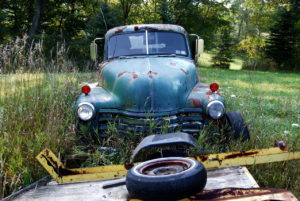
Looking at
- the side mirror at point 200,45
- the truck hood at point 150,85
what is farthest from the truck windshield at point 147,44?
the truck hood at point 150,85

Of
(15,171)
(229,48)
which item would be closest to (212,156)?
(15,171)

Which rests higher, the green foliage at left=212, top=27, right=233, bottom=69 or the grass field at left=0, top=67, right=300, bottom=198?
the green foliage at left=212, top=27, right=233, bottom=69

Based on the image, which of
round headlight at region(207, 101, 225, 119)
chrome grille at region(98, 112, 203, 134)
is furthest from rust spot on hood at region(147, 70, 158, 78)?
round headlight at region(207, 101, 225, 119)

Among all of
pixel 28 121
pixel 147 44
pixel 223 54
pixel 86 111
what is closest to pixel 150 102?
pixel 86 111

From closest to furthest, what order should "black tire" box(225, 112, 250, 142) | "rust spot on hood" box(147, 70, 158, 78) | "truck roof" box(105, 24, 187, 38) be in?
"black tire" box(225, 112, 250, 142)
"rust spot on hood" box(147, 70, 158, 78)
"truck roof" box(105, 24, 187, 38)

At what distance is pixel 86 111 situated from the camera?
3.58 m

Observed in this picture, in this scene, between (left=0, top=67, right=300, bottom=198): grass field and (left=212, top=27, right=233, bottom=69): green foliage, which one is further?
(left=212, top=27, right=233, bottom=69): green foliage

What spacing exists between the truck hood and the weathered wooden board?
1079mm

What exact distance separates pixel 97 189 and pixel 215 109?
1.63 m

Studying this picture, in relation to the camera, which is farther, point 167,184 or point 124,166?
point 124,166

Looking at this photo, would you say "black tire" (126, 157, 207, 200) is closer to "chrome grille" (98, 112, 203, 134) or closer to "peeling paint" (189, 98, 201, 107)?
"chrome grille" (98, 112, 203, 134)

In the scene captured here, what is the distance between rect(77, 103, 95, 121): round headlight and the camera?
3566 millimetres

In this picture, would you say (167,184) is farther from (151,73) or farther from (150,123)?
(151,73)

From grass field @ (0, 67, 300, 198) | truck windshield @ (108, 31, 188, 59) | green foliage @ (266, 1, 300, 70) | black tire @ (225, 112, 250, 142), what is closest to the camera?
grass field @ (0, 67, 300, 198)
